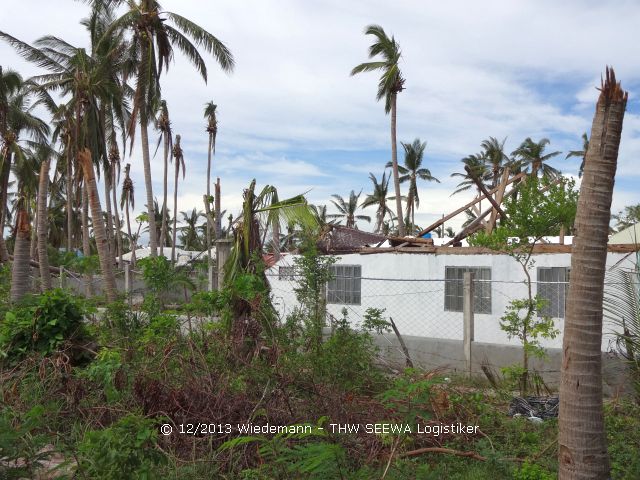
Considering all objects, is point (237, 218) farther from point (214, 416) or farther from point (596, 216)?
point (596, 216)

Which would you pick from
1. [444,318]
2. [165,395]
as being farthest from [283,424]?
[444,318]

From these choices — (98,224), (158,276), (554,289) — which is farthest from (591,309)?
(98,224)

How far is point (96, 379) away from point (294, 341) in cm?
217

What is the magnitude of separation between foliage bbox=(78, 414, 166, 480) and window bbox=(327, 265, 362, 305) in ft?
31.9

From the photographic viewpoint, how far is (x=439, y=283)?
12.4m

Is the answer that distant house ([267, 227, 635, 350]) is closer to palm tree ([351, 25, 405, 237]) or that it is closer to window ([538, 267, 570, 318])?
window ([538, 267, 570, 318])

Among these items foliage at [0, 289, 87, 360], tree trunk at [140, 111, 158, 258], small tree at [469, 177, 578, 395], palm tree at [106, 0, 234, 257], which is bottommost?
foliage at [0, 289, 87, 360]

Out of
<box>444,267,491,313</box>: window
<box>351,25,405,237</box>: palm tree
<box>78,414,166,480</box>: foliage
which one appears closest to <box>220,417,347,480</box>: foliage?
<box>78,414,166,480</box>: foliage

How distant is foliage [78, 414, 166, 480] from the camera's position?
3.64m

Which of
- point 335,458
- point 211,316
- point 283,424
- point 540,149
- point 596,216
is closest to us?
point 596,216

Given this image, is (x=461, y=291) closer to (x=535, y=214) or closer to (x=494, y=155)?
(x=535, y=214)

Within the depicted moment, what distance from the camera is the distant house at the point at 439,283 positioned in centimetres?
1113

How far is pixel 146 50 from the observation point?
2016 cm

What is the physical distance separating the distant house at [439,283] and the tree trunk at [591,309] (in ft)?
22.4
